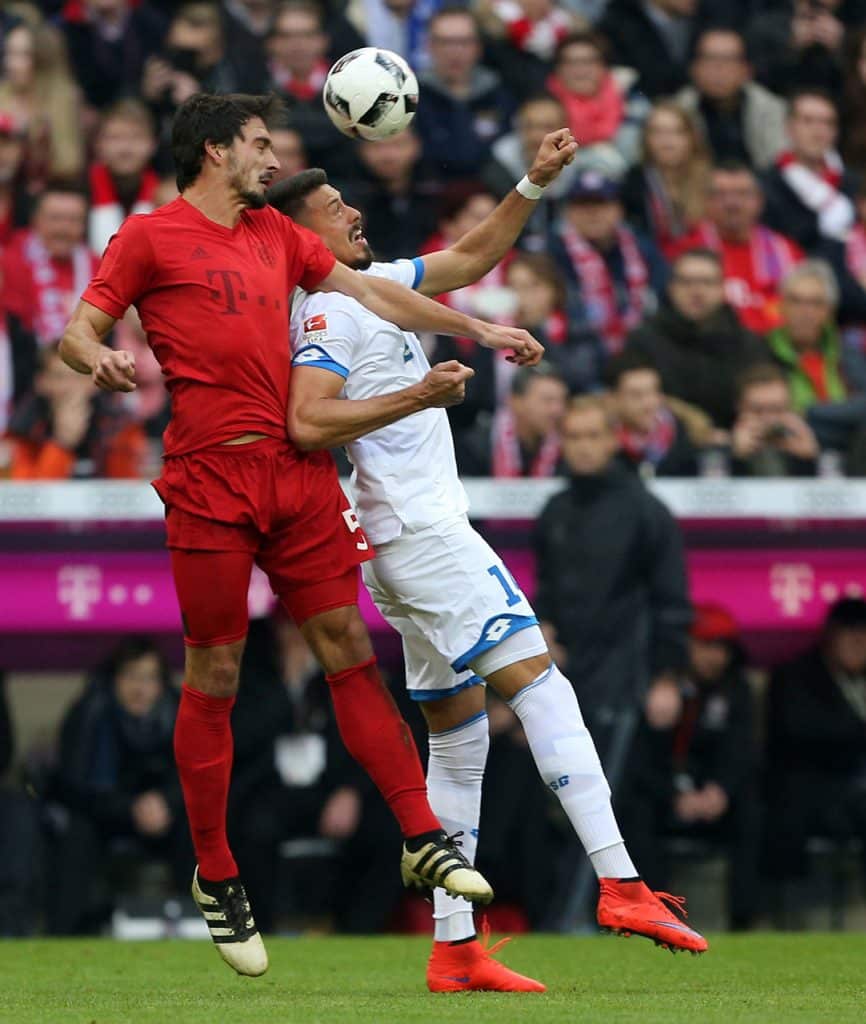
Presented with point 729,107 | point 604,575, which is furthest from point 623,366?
point 729,107

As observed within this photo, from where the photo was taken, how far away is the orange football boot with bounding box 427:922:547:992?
6.57 m

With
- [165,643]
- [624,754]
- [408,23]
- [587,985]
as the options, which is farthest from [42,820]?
[408,23]

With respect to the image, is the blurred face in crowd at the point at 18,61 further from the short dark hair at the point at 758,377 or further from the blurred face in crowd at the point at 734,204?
the short dark hair at the point at 758,377

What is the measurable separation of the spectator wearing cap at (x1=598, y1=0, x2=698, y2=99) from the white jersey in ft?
→ 22.5

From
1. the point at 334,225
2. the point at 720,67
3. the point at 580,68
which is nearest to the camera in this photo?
the point at 334,225

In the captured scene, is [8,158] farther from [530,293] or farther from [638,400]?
[638,400]

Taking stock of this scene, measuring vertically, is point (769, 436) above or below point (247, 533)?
below

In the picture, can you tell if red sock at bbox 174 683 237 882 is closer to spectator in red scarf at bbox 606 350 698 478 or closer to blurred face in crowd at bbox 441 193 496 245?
spectator in red scarf at bbox 606 350 698 478

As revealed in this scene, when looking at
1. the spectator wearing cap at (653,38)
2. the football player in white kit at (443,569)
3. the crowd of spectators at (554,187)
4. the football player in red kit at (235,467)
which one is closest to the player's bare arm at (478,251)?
the football player in white kit at (443,569)

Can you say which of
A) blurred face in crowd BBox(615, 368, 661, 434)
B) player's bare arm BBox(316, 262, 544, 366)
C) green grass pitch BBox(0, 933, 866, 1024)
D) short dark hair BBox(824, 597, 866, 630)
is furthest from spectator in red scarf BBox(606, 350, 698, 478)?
player's bare arm BBox(316, 262, 544, 366)

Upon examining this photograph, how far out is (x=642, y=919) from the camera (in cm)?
617

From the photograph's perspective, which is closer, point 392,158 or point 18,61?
point 392,158

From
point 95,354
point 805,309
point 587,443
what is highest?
point 95,354

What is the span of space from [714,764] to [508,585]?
4220 mm
